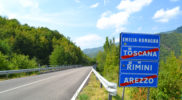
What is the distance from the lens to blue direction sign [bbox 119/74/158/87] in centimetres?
530

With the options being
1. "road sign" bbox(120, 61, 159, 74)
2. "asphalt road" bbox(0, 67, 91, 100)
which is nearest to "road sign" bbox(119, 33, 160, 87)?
"road sign" bbox(120, 61, 159, 74)

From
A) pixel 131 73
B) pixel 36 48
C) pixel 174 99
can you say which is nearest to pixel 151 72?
pixel 131 73

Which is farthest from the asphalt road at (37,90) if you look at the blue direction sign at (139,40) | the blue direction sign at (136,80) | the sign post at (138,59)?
the blue direction sign at (139,40)

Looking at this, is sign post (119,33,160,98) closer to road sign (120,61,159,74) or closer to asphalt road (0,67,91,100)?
road sign (120,61,159,74)

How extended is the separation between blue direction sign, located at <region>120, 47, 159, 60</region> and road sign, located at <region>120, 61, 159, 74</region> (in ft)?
0.54

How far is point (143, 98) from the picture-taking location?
952cm

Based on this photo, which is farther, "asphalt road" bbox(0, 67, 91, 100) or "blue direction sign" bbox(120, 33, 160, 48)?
"asphalt road" bbox(0, 67, 91, 100)

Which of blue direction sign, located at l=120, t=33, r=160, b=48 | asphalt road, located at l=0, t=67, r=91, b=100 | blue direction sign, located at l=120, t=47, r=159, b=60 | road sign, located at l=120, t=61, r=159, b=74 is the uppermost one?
blue direction sign, located at l=120, t=33, r=160, b=48

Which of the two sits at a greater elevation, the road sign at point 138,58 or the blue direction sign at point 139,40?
the blue direction sign at point 139,40

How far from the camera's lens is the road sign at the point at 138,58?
17.3 feet

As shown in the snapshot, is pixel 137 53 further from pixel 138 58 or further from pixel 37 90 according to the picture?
pixel 37 90

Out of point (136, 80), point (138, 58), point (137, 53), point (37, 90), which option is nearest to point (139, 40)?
point (137, 53)

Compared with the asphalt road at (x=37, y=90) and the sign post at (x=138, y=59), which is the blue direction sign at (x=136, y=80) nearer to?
the sign post at (x=138, y=59)

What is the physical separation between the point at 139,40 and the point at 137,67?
875 millimetres
